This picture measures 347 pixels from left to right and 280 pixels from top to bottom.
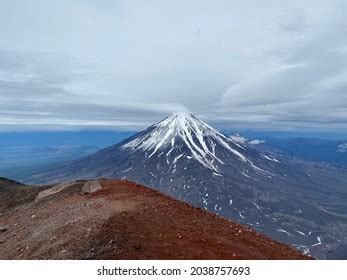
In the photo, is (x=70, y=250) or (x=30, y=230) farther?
(x=30, y=230)

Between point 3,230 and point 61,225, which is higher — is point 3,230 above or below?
below

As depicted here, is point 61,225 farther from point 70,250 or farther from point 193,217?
point 193,217

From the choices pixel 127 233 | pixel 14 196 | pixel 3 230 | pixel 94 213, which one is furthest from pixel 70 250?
pixel 14 196
